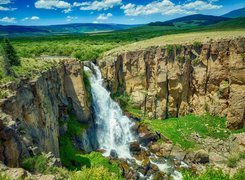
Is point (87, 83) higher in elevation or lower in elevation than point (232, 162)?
higher

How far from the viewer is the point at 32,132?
3594cm

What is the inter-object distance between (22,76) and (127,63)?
28900mm

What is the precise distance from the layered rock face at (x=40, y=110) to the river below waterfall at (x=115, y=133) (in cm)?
374

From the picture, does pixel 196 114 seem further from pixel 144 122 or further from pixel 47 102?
pixel 47 102

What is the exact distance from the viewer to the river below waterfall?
49.3 meters

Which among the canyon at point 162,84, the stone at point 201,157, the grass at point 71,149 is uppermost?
the canyon at point 162,84

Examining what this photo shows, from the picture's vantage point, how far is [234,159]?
49.6m

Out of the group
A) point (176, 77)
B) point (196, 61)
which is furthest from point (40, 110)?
point (196, 61)

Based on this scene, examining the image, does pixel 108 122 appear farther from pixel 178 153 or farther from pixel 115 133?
pixel 178 153

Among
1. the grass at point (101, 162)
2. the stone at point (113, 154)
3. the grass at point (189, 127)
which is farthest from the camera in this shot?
the grass at point (189, 127)

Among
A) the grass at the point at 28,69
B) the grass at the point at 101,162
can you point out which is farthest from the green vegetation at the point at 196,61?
the grass at the point at 28,69

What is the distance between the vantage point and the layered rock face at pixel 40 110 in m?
27.6

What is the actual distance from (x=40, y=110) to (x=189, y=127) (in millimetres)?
31453

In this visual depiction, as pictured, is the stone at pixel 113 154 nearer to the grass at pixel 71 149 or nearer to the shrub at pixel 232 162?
the grass at pixel 71 149
